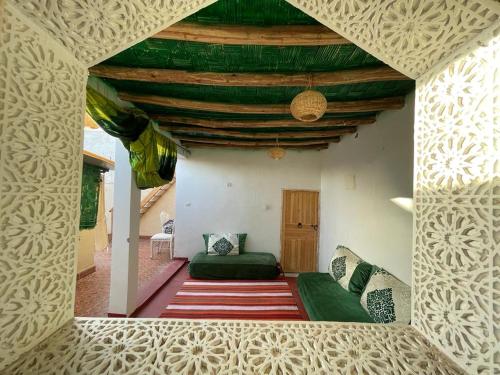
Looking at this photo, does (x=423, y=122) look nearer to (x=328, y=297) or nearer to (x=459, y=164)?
(x=459, y=164)

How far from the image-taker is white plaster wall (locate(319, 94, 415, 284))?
7.39 ft

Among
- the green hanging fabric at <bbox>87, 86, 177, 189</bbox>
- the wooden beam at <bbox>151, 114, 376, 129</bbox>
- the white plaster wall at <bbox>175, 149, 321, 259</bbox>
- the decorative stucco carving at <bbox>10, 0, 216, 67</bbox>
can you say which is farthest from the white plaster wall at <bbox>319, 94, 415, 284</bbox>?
the green hanging fabric at <bbox>87, 86, 177, 189</bbox>

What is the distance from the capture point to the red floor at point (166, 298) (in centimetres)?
299

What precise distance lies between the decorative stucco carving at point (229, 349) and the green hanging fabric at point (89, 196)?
3.41 meters

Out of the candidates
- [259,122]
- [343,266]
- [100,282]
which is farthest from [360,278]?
[100,282]

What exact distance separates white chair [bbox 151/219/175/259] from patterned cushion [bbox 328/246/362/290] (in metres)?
3.90

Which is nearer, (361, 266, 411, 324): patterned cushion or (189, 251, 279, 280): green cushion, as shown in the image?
(361, 266, 411, 324): patterned cushion

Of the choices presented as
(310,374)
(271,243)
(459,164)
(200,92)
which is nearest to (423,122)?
(459,164)

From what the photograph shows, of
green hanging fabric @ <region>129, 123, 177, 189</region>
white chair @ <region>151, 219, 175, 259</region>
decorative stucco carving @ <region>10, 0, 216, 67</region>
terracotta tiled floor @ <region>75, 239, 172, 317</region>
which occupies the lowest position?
terracotta tiled floor @ <region>75, 239, 172, 317</region>

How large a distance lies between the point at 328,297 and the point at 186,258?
360cm

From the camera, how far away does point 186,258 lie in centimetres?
521

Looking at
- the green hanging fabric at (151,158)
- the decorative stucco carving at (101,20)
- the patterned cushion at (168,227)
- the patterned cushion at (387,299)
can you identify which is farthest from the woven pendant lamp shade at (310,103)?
the patterned cushion at (168,227)

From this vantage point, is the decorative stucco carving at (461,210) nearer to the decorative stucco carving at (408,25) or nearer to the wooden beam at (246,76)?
the decorative stucco carving at (408,25)

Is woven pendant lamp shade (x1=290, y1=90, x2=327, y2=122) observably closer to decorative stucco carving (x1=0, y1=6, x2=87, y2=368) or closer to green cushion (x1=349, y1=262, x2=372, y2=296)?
decorative stucco carving (x1=0, y1=6, x2=87, y2=368)
